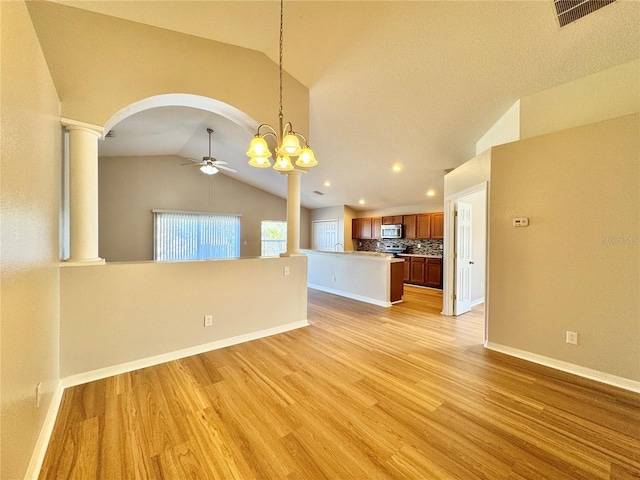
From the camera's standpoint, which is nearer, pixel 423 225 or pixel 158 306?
pixel 158 306

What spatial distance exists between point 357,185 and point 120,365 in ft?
18.9

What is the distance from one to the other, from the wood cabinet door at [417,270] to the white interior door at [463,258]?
7.38 ft

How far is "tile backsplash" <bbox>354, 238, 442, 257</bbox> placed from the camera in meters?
7.25

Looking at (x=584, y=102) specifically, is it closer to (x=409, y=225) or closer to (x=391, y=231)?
(x=409, y=225)

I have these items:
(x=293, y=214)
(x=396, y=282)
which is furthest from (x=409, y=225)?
(x=293, y=214)

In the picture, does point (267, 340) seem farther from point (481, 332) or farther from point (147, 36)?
point (147, 36)

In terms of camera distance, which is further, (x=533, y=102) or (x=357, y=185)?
(x=357, y=185)

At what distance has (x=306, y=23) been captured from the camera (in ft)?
8.82

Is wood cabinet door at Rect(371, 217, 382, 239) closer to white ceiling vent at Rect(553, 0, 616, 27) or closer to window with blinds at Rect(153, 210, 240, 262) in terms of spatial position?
window with blinds at Rect(153, 210, 240, 262)

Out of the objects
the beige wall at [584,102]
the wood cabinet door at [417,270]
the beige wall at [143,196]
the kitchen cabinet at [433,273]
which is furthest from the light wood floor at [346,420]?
the beige wall at [143,196]

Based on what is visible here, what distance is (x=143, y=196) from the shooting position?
6.39 metres

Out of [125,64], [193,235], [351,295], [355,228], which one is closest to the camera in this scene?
[125,64]

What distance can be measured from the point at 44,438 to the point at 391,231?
732cm

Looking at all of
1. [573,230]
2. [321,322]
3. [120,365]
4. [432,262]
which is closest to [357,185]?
[432,262]
